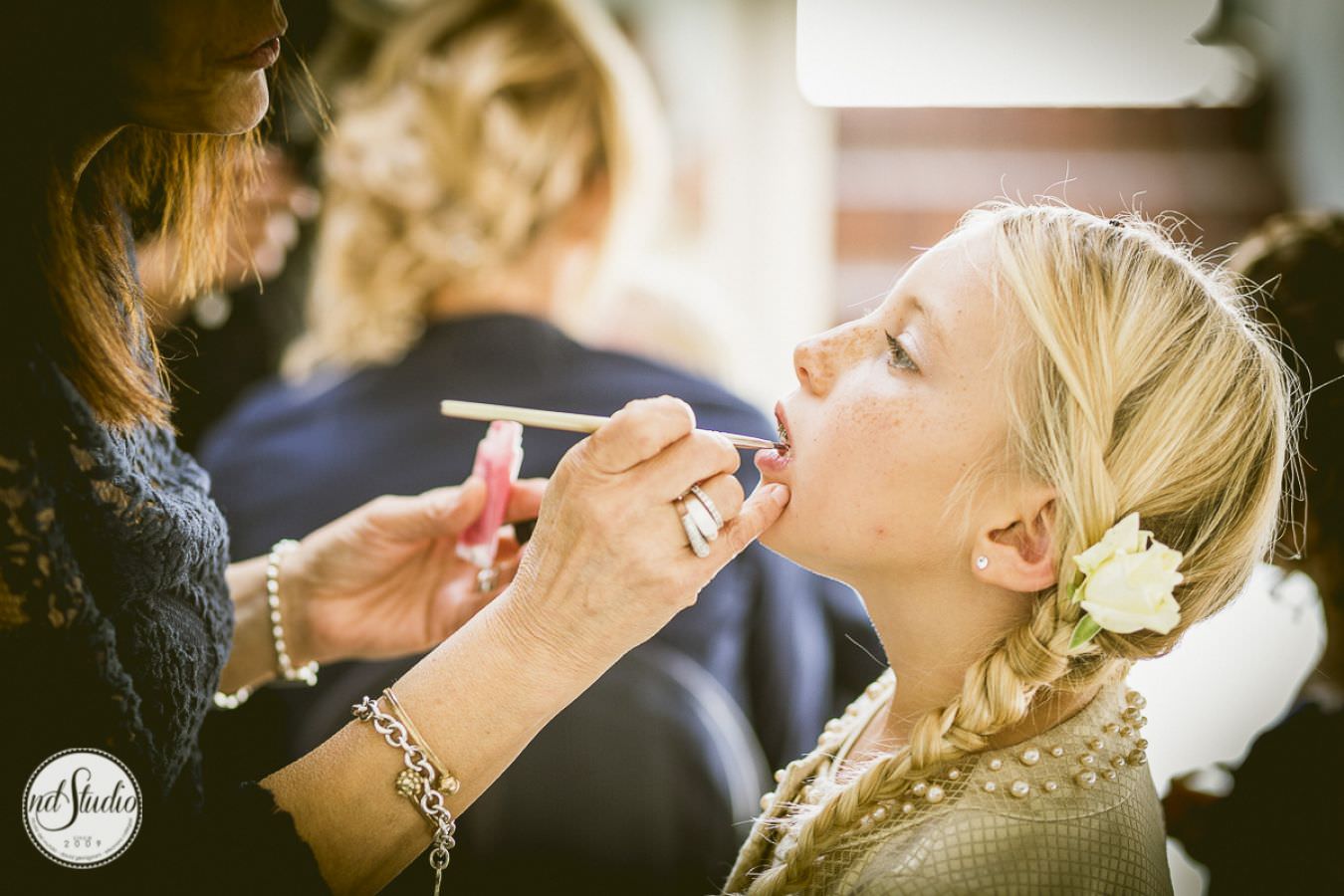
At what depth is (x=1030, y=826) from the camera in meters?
1.07

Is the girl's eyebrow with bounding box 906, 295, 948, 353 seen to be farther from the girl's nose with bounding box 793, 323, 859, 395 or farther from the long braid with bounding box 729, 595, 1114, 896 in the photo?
the long braid with bounding box 729, 595, 1114, 896

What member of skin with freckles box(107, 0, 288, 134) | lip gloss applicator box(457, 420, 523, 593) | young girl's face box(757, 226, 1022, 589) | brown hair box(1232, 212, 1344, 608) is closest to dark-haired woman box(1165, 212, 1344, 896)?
brown hair box(1232, 212, 1344, 608)

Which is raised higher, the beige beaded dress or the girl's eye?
the girl's eye

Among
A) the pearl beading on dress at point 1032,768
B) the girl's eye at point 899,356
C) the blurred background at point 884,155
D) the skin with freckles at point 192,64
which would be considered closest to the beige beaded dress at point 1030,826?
the pearl beading on dress at point 1032,768

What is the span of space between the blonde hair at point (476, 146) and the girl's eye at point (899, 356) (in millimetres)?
1121

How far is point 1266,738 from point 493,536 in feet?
3.50

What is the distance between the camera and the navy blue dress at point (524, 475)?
1.74 m

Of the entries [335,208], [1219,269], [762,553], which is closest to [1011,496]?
[1219,269]

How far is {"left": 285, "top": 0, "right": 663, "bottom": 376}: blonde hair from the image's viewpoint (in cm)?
210

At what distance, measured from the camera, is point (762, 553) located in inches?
74.6

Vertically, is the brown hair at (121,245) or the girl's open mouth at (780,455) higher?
the brown hair at (121,245)

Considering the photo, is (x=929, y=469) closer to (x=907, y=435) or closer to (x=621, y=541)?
(x=907, y=435)

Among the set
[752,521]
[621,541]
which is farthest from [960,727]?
[621,541]

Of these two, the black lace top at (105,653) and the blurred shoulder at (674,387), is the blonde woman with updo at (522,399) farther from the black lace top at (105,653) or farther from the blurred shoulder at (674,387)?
the black lace top at (105,653)
